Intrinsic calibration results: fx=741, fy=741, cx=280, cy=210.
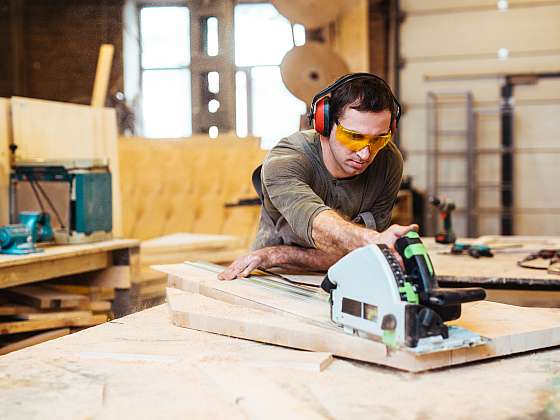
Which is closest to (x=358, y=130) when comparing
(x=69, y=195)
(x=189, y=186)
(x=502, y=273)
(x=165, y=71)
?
(x=502, y=273)

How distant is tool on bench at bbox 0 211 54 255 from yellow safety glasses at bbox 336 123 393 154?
2.03 m

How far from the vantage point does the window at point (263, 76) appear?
28.5ft

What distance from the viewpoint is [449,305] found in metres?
1.62

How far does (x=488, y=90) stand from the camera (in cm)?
1020

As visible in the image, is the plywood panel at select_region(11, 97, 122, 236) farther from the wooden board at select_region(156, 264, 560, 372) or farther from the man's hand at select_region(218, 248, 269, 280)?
the wooden board at select_region(156, 264, 560, 372)

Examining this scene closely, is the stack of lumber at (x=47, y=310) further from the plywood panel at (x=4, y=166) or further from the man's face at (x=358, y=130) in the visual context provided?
the man's face at (x=358, y=130)

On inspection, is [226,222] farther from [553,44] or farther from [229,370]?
[553,44]

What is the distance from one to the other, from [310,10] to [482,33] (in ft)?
15.1

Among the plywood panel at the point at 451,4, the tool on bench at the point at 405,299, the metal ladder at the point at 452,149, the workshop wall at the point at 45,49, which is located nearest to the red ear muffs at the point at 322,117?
the tool on bench at the point at 405,299

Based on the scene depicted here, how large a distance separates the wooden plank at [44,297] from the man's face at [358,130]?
2.23 m

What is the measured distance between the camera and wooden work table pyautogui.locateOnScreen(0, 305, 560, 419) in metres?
1.43

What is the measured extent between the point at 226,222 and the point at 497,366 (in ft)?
14.6

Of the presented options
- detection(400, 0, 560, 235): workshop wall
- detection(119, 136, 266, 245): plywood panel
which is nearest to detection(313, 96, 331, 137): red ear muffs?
→ detection(119, 136, 266, 245): plywood panel

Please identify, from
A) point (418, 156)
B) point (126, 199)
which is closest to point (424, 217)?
point (418, 156)
